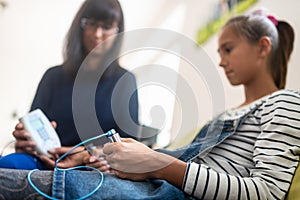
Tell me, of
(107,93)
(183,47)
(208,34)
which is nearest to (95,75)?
(107,93)

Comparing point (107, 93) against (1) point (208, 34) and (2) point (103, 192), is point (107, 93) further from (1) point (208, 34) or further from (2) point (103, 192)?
(1) point (208, 34)

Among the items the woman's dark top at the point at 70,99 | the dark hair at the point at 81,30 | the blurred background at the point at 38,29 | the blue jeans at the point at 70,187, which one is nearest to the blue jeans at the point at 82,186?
the blue jeans at the point at 70,187

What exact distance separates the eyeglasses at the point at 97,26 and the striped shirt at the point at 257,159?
1.85 feet

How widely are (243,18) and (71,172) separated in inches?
24.8

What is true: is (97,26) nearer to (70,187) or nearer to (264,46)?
(264,46)

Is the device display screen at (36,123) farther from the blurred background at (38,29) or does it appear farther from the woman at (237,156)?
the blurred background at (38,29)

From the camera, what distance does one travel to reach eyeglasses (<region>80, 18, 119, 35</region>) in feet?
3.62

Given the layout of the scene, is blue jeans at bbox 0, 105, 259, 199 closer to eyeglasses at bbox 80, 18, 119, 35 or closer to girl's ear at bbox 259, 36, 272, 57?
girl's ear at bbox 259, 36, 272, 57

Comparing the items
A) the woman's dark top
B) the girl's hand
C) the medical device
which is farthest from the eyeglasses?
the girl's hand

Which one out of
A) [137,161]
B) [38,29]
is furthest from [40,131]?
[38,29]

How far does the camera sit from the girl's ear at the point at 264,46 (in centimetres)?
87

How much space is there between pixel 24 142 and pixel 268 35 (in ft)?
2.24

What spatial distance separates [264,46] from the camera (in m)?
0.87

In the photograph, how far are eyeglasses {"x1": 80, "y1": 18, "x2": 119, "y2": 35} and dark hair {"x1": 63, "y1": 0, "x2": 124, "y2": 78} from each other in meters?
0.01
